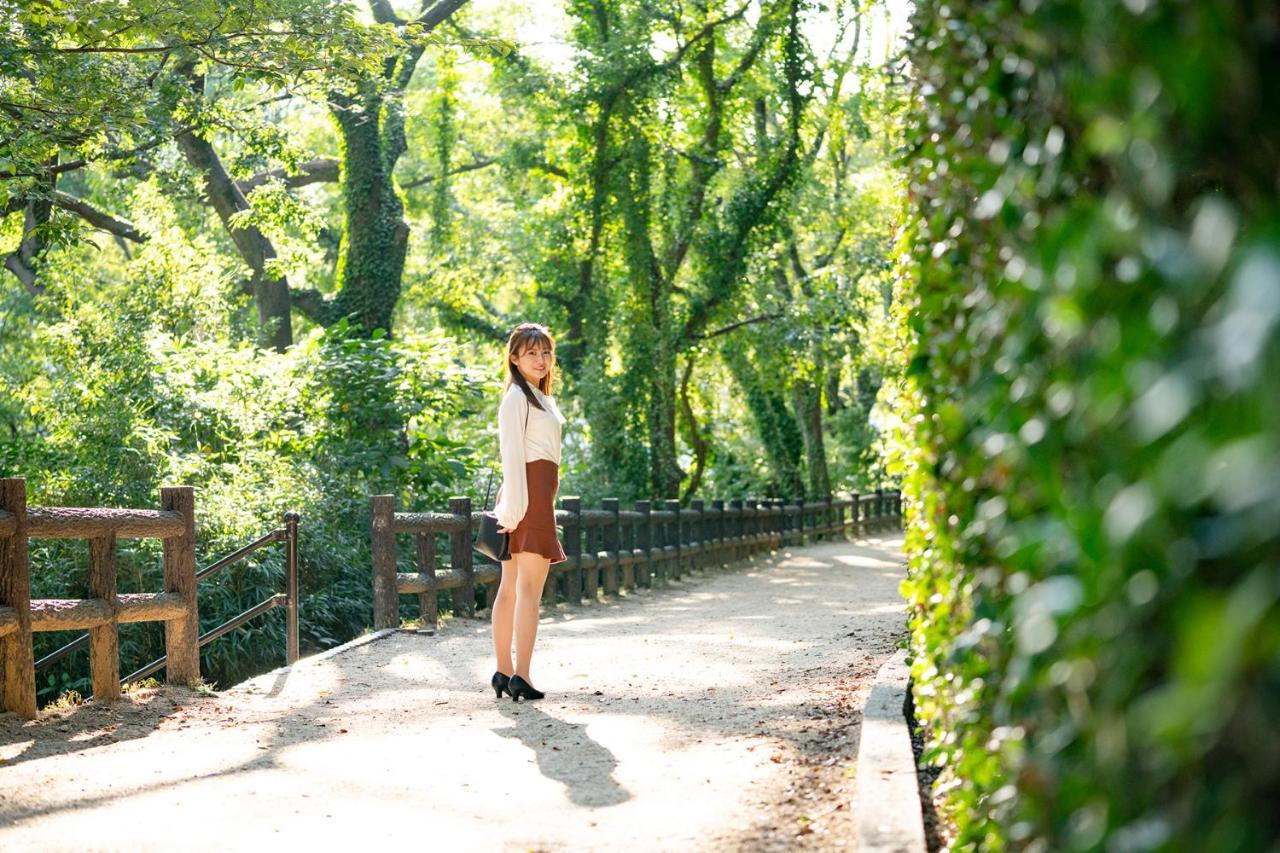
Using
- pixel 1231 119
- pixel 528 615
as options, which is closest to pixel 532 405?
pixel 528 615

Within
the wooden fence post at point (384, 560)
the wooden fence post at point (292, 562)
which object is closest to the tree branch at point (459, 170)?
the wooden fence post at point (384, 560)

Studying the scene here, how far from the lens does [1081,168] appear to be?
7.76 feet

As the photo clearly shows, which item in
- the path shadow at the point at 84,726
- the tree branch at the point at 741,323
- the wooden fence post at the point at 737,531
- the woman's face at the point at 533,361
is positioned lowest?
the path shadow at the point at 84,726

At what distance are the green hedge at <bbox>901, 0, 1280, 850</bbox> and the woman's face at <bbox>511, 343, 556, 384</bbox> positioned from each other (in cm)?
513

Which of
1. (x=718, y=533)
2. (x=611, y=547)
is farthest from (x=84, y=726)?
(x=718, y=533)

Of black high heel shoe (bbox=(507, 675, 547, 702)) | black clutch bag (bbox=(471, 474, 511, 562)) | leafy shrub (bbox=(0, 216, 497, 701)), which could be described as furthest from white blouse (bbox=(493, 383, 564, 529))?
leafy shrub (bbox=(0, 216, 497, 701))

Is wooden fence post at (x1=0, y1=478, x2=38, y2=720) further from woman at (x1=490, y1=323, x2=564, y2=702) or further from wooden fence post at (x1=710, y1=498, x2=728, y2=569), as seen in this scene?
wooden fence post at (x1=710, y1=498, x2=728, y2=569)

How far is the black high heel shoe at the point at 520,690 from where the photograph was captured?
776 centimetres

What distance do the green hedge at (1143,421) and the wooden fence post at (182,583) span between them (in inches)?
264

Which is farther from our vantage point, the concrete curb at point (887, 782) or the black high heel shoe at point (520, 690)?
the black high heel shoe at point (520, 690)

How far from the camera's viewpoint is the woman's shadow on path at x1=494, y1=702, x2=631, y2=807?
5578 millimetres

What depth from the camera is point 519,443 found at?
7555 millimetres

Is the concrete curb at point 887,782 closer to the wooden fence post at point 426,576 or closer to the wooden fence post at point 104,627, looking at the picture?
the wooden fence post at point 104,627

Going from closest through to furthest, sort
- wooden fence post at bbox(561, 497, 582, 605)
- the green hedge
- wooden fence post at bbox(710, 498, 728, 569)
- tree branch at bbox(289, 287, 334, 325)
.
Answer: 1. the green hedge
2. wooden fence post at bbox(561, 497, 582, 605)
3. wooden fence post at bbox(710, 498, 728, 569)
4. tree branch at bbox(289, 287, 334, 325)
